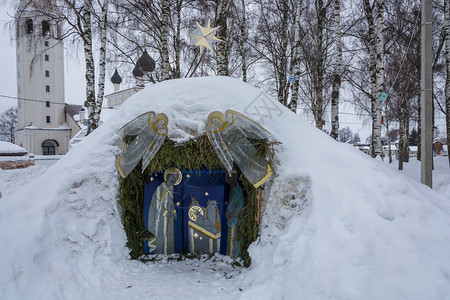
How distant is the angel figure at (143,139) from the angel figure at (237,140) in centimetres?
63

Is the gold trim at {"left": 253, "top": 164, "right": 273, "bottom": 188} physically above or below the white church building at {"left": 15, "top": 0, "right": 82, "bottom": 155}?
below

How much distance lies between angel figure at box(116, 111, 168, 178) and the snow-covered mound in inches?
6.5

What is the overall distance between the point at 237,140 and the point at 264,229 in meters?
1.13

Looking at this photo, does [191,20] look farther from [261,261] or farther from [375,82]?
[261,261]

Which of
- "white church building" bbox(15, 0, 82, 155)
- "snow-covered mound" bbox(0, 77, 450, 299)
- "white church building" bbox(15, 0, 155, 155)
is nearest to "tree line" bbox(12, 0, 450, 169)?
"snow-covered mound" bbox(0, 77, 450, 299)

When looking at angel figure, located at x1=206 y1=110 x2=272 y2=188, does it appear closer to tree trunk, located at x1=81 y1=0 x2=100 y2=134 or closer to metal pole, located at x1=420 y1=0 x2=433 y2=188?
metal pole, located at x1=420 y1=0 x2=433 y2=188

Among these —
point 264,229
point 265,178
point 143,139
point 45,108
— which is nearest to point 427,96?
point 265,178

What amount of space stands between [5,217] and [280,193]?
305cm

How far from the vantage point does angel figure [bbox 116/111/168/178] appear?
10.7 feet

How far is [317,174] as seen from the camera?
2.87 metres

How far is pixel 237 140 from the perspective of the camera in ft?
10.7

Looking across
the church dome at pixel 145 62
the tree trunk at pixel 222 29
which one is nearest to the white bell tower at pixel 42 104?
the church dome at pixel 145 62

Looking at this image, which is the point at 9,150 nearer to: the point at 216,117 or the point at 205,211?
the point at 205,211

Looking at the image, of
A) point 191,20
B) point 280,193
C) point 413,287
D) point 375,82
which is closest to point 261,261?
point 280,193
